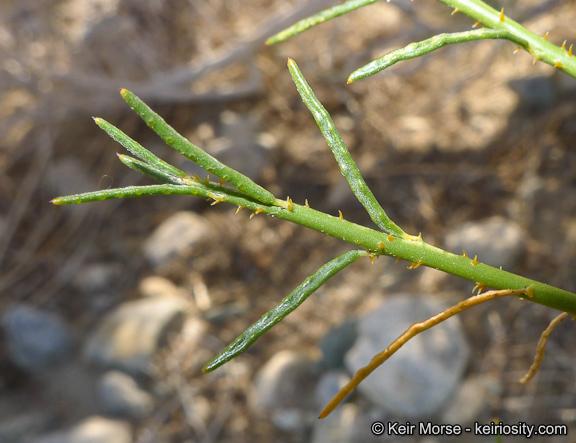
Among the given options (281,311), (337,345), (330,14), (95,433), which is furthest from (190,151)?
(95,433)

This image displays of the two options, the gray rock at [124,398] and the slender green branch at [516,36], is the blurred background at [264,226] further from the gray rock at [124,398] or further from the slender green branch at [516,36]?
the slender green branch at [516,36]

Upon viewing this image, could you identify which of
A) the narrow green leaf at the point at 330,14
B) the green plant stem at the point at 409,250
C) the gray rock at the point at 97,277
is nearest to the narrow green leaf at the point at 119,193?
the green plant stem at the point at 409,250

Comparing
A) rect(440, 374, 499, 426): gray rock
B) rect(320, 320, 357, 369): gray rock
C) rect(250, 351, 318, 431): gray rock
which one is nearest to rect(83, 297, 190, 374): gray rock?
rect(250, 351, 318, 431): gray rock

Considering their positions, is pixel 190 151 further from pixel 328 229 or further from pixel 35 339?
pixel 35 339

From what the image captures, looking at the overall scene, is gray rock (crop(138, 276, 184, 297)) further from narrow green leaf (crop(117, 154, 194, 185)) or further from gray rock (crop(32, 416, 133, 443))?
narrow green leaf (crop(117, 154, 194, 185))

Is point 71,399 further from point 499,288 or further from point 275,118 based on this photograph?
point 499,288

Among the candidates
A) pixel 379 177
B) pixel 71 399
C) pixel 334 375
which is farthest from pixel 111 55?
pixel 334 375
